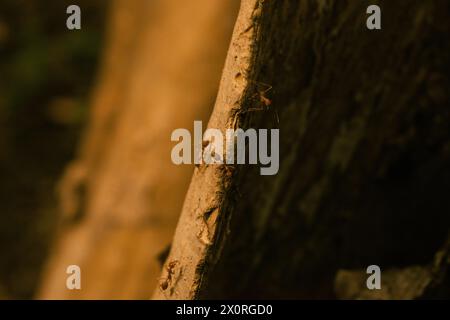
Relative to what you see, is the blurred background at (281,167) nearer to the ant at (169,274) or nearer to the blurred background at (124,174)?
the blurred background at (124,174)

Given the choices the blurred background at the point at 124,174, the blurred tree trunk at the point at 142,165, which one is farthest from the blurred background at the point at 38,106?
the blurred tree trunk at the point at 142,165

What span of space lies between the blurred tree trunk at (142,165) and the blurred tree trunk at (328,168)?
35 centimetres

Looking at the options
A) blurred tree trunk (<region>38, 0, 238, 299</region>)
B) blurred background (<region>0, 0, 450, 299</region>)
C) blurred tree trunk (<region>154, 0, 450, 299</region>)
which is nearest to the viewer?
blurred tree trunk (<region>154, 0, 450, 299</region>)

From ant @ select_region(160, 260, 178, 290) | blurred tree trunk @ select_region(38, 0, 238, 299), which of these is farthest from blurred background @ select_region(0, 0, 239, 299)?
ant @ select_region(160, 260, 178, 290)

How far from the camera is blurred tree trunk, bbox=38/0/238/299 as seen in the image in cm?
130

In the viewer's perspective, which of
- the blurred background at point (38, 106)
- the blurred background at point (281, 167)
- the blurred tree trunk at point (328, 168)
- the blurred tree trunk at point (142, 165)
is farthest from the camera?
the blurred background at point (38, 106)

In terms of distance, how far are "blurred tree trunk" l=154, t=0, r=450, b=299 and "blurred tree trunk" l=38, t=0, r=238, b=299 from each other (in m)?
0.35

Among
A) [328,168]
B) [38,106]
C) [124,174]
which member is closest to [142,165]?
[124,174]

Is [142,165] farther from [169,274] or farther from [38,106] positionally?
[38,106]

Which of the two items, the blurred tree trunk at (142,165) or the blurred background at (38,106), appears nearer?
the blurred tree trunk at (142,165)

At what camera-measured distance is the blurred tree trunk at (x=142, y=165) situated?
1.30 metres

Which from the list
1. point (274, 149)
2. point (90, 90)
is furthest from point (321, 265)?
point (90, 90)

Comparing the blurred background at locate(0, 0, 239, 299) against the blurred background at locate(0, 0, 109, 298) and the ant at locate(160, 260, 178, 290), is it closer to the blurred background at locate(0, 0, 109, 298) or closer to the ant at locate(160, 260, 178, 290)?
the blurred background at locate(0, 0, 109, 298)
